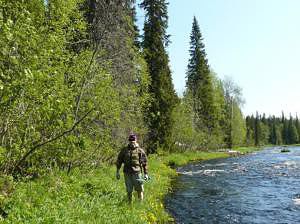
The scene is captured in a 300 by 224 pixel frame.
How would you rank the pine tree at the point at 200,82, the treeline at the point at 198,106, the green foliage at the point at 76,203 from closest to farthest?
the green foliage at the point at 76,203, the treeline at the point at 198,106, the pine tree at the point at 200,82

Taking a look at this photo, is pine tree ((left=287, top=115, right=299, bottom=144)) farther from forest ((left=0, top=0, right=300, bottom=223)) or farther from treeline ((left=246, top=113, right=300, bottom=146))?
forest ((left=0, top=0, right=300, bottom=223))

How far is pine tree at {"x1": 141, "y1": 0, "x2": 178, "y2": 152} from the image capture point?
40156 mm

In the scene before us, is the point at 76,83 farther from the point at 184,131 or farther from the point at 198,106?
the point at 198,106

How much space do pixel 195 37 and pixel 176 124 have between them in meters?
20.2

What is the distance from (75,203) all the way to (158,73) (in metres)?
30.2

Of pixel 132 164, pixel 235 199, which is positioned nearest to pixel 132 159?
pixel 132 164

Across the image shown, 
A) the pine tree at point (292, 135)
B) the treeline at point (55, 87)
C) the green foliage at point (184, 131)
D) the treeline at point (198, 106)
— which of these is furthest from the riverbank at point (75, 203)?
the pine tree at point (292, 135)

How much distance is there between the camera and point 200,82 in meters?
61.8

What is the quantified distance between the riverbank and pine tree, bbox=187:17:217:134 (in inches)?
1802

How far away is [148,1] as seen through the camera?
42375 millimetres

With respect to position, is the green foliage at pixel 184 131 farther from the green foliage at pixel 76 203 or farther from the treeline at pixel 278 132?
the treeline at pixel 278 132

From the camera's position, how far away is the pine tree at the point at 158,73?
1581 inches

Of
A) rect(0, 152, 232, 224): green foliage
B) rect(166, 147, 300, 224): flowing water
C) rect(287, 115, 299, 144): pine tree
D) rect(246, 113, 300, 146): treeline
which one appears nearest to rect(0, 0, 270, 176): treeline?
rect(0, 152, 232, 224): green foliage

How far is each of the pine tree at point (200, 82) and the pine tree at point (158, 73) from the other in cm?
1983
